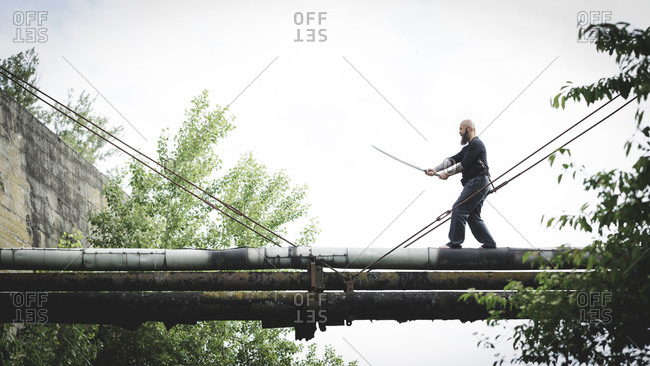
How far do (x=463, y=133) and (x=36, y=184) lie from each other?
743 centimetres

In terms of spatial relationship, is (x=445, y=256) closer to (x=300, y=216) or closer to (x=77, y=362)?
(x=77, y=362)

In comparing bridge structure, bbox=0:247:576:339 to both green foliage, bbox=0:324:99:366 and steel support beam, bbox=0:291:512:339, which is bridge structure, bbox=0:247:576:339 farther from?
green foliage, bbox=0:324:99:366

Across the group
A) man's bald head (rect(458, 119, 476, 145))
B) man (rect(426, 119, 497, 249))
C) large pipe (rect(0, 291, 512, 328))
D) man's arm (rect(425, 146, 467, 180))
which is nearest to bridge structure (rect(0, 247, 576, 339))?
large pipe (rect(0, 291, 512, 328))

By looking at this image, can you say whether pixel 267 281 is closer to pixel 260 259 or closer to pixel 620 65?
pixel 260 259

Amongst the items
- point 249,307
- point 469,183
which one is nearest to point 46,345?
point 249,307

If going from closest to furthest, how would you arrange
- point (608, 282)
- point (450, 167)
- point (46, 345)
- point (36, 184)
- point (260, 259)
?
point (608, 282) < point (260, 259) < point (450, 167) < point (46, 345) < point (36, 184)

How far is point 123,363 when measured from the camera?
12297 millimetres

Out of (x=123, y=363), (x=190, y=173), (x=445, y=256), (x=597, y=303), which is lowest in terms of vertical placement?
(x=123, y=363)

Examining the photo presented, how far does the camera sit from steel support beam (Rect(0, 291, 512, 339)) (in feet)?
22.6

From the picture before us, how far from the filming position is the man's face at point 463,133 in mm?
8133

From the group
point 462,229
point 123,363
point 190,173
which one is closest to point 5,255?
point 462,229

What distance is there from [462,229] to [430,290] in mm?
935

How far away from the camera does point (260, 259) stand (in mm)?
6965

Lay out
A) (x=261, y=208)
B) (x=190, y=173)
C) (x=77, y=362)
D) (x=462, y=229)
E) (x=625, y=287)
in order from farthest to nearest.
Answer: (x=261, y=208) < (x=190, y=173) < (x=77, y=362) < (x=462, y=229) < (x=625, y=287)
